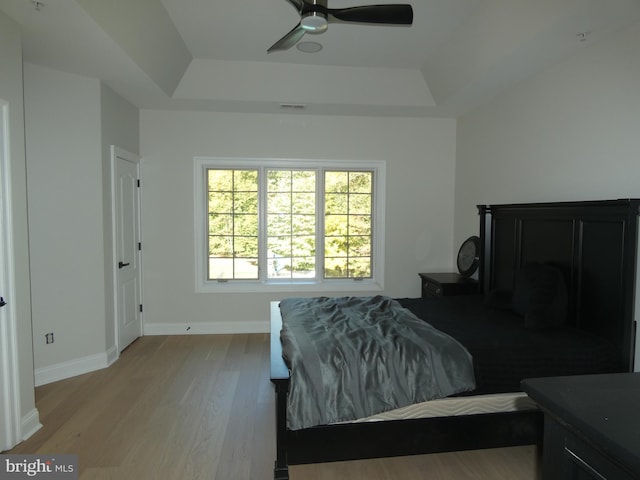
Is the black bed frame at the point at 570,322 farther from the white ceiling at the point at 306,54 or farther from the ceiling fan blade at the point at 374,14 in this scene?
the ceiling fan blade at the point at 374,14

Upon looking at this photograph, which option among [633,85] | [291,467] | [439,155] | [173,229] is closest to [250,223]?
[173,229]

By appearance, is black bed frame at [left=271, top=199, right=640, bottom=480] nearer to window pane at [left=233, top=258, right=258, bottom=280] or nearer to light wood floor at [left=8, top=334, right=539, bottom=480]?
light wood floor at [left=8, top=334, right=539, bottom=480]

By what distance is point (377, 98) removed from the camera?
419cm

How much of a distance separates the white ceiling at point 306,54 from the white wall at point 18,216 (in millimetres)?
232

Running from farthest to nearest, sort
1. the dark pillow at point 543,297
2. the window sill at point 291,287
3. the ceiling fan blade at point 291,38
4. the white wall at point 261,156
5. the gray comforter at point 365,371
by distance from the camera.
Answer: the window sill at point 291,287 < the white wall at point 261,156 < the dark pillow at point 543,297 < the ceiling fan blade at point 291,38 < the gray comforter at point 365,371

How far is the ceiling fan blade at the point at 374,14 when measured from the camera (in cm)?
227

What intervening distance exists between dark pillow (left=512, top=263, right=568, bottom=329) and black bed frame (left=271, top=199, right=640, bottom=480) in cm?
15

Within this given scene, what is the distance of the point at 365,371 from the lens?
209 cm

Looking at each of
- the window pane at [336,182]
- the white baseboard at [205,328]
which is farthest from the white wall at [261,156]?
the window pane at [336,182]

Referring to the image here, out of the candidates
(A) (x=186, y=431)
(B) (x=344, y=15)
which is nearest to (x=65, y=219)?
(A) (x=186, y=431)

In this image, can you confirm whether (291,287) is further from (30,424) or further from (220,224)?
(30,424)

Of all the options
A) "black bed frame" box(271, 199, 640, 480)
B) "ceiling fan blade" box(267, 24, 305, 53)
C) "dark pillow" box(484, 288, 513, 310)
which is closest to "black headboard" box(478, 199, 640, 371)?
"black bed frame" box(271, 199, 640, 480)

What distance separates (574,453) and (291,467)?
1788 millimetres

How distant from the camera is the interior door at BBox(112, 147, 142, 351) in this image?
3846 mm
